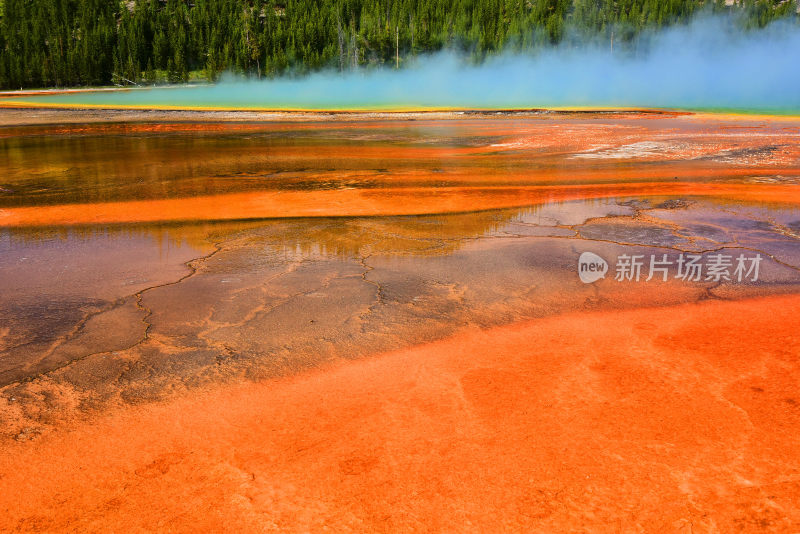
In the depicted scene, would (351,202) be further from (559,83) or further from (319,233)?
(559,83)

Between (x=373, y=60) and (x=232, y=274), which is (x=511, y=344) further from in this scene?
(x=373, y=60)

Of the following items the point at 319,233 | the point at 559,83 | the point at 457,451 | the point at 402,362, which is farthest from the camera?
the point at 559,83

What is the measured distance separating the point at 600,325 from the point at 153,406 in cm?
307

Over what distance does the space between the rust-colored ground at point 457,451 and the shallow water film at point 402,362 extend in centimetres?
1

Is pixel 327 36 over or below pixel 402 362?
over

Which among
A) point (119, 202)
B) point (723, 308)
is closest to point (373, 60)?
point (119, 202)

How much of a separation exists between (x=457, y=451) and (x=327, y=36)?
64546 millimetres

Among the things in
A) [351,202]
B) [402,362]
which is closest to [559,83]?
[351,202]

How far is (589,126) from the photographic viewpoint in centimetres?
2217

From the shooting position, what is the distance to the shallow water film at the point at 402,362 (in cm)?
269

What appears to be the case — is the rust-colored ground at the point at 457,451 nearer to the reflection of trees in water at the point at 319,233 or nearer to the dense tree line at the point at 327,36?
the reflection of trees in water at the point at 319,233

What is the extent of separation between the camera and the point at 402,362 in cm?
400

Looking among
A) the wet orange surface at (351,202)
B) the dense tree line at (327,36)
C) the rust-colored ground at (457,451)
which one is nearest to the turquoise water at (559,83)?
the dense tree line at (327,36)
